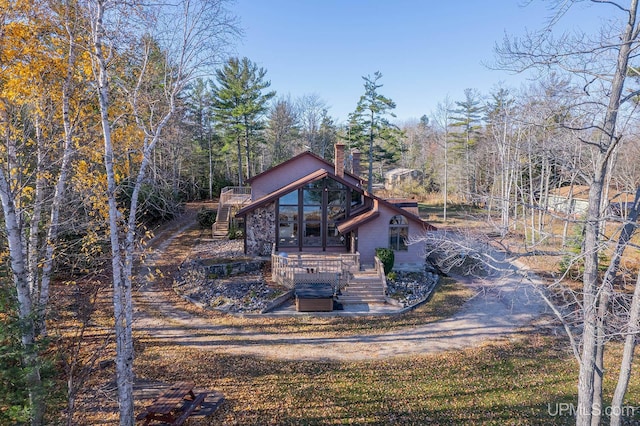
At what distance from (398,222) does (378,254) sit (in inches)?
90.0

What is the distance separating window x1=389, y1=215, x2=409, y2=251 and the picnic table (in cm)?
1278

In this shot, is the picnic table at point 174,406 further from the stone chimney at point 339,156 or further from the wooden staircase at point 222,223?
the wooden staircase at point 222,223

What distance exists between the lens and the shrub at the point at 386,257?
57.3 feet

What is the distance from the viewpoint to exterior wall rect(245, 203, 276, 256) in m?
19.4

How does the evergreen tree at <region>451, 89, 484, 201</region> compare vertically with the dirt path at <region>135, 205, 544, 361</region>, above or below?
above

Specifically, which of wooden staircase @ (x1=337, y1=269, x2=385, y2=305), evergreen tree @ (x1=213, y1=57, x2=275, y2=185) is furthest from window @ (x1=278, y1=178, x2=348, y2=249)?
evergreen tree @ (x1=213, y1=57, x2=275, y2=185)

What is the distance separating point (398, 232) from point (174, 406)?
13.9 meters

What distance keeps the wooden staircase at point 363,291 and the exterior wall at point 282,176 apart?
787cm

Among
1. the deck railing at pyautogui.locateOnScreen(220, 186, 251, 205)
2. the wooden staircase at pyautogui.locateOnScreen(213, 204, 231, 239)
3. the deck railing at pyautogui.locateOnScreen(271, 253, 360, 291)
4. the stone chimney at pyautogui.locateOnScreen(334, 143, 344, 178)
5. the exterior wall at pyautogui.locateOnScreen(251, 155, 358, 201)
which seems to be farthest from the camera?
the deck railing at pyautogui.locateOnScreen(220, 186, 251, 205)

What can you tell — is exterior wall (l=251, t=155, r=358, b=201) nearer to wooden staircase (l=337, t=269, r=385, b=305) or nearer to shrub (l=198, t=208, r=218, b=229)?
shrub (l=198, t=208, r=218, b=229)

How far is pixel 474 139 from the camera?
132 feet

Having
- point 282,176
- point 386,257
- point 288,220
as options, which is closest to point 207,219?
point 282,176

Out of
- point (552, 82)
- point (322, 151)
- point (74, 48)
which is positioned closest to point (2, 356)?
point (74, 48)

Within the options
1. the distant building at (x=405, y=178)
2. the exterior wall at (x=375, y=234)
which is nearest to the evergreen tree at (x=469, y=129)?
the distant building at (x=405, y=178)
